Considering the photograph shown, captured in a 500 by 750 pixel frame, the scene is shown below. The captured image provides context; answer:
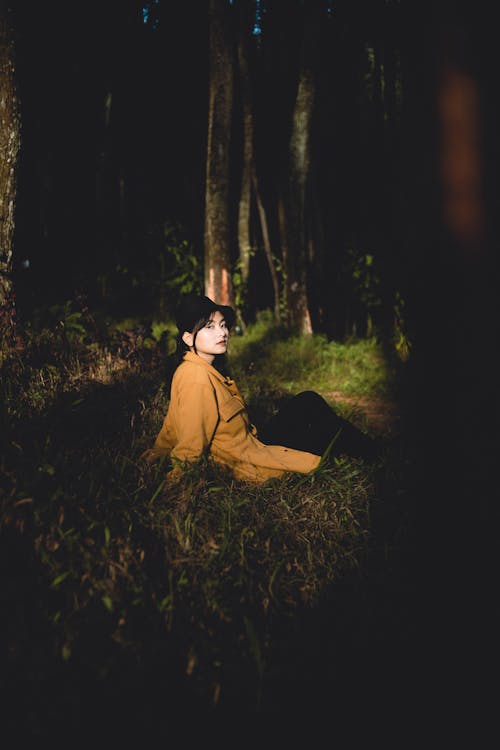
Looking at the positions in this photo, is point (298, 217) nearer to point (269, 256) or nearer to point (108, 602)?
point (269, 256)

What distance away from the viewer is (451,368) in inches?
53.1

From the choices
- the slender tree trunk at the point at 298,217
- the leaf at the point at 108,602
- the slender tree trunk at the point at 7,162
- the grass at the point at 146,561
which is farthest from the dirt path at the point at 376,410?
the slender tree trunk at the point at 7,162

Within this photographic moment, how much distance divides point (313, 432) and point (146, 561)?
1527 millimetres

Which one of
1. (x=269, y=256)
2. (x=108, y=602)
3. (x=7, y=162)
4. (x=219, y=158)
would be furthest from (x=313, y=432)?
(x=269, y=256)

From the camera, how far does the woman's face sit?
296cm

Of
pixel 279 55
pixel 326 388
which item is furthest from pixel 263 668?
pixel 279 55

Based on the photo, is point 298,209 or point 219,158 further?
point 298,209

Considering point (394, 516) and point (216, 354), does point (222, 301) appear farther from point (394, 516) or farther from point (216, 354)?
point (394, 516)

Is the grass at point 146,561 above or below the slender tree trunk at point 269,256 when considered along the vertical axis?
below

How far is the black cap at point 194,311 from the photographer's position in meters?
2.95

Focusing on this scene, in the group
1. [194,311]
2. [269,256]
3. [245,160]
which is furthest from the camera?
[269,256]

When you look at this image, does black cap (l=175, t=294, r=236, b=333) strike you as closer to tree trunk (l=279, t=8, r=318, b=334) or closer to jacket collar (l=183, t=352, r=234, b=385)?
jacket collar (l=183, t=352, r=234, b=385)

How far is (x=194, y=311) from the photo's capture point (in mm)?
2955

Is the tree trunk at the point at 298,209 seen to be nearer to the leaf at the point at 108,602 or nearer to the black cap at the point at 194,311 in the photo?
the black cap at the point at 194,311
